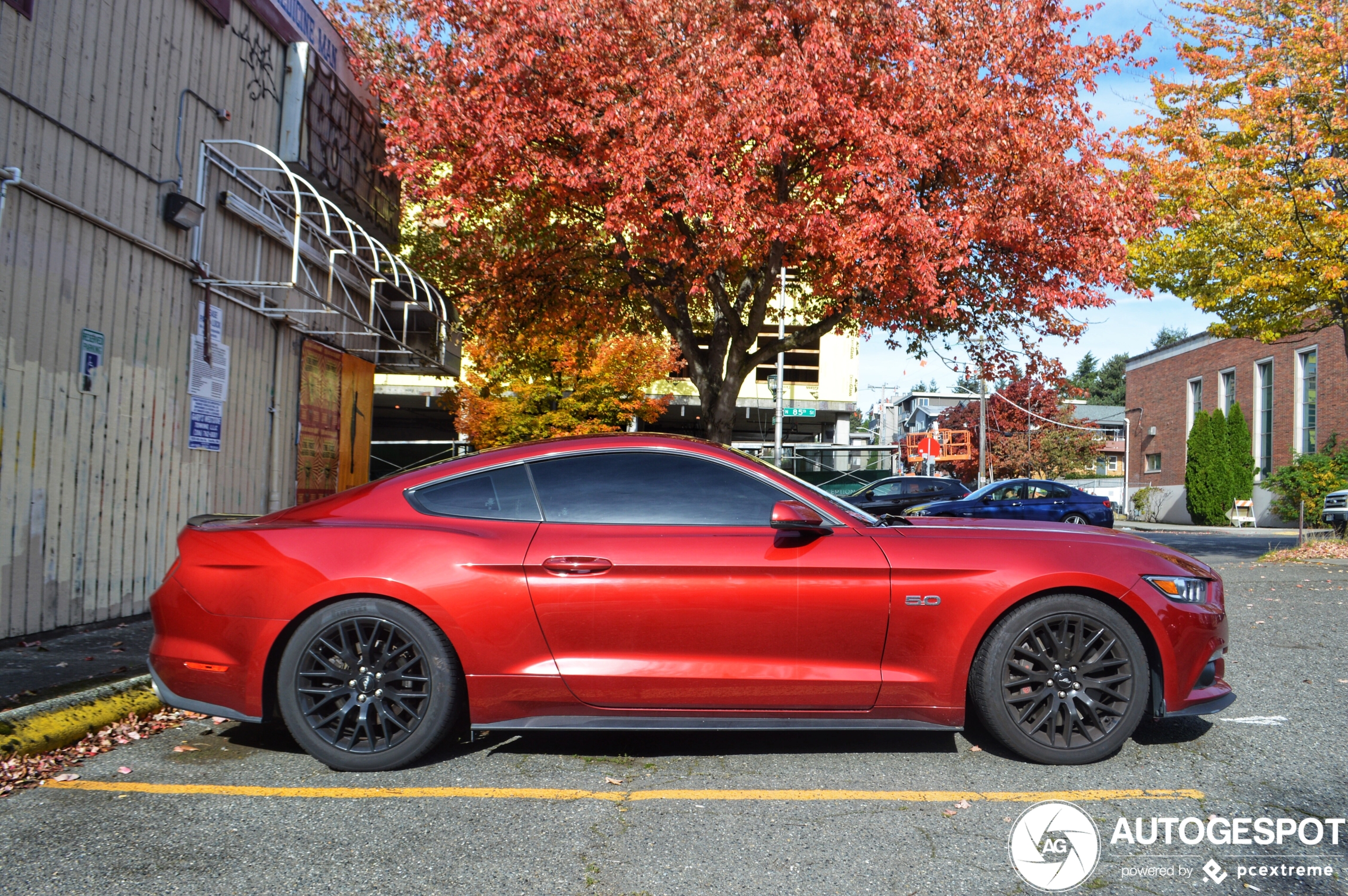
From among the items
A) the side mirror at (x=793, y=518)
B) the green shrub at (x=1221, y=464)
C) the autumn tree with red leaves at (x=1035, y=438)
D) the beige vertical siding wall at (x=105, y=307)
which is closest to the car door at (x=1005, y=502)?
the green shrub at (x=1221, y=464)

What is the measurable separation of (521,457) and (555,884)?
1.92 metres

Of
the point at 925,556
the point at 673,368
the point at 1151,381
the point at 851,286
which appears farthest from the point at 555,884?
the point at 1151,381

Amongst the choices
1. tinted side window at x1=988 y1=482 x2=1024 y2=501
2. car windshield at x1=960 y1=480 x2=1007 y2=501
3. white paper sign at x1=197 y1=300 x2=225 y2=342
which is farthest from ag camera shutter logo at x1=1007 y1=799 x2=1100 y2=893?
tinted side window at x1=988 y1=482 x2=1024 y2=501

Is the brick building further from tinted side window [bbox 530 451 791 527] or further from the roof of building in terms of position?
tinted side window [bbox 530 451 791 527]

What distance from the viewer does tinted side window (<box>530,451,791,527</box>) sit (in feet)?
13.2

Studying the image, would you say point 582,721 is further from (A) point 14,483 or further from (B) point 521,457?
(A) point 14,483

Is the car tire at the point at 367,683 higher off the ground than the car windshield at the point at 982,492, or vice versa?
the car windshield at the point at 982,492

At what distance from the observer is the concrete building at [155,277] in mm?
6180

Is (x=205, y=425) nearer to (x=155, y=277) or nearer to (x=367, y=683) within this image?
(x=155, y=277)

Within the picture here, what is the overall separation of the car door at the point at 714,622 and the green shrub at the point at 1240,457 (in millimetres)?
35096

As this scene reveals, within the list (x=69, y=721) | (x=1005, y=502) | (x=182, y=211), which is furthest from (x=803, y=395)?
(x=69, y=721)

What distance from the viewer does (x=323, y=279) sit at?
36.9 feet

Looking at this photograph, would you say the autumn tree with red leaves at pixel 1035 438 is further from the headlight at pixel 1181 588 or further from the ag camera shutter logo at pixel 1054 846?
the ag camera shutter logo at pixel 1054 846

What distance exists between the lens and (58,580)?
259 inches
